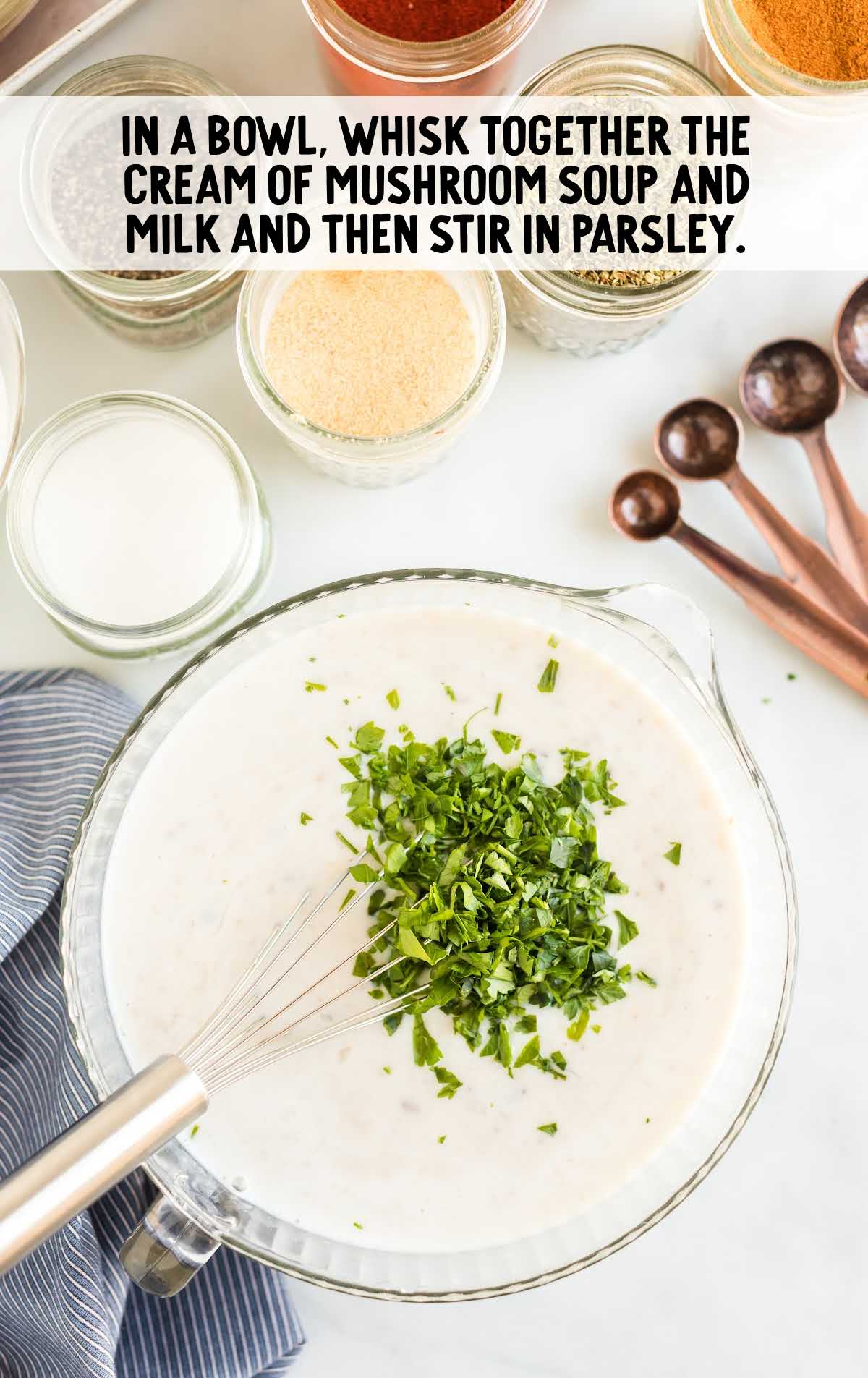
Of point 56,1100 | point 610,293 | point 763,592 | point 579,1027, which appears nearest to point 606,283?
point 610,293

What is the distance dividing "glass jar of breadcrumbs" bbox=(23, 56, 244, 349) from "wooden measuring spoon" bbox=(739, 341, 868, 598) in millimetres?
629

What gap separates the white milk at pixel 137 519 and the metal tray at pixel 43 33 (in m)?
0.41

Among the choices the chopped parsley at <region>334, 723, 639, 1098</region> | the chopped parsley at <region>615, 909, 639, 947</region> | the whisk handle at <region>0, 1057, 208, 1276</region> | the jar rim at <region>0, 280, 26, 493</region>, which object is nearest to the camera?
the whisk handle at <region>0, 1057, 208, 1276</region>

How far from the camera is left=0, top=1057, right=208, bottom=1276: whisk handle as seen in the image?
889 millimetres

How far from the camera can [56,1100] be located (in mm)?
1398

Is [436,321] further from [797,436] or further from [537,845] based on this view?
[537,845]

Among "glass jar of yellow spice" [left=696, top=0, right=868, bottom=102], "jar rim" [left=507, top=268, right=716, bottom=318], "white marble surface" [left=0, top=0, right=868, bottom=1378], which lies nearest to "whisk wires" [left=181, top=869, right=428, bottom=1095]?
"white marble surface" [left=0, top=0, right=868, bottom=1378]

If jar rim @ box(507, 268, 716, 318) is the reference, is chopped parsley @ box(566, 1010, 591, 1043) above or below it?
below

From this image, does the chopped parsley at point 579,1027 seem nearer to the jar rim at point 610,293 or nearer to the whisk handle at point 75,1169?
the whisk handle at point 75,1169

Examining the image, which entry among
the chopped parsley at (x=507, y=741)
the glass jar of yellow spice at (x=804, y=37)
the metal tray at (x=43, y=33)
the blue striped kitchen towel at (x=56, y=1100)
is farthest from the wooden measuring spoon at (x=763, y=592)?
the metal tray at (x=43, y=33)

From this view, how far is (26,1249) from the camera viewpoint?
35.0 inches

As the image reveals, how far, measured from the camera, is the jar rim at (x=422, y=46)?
4.29 ft

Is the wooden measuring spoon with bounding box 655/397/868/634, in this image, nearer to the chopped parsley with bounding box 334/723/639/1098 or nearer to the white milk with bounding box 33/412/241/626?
the chopped parsley with bounding box 334/723/639/1098

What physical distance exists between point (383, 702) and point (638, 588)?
0.30 metres
